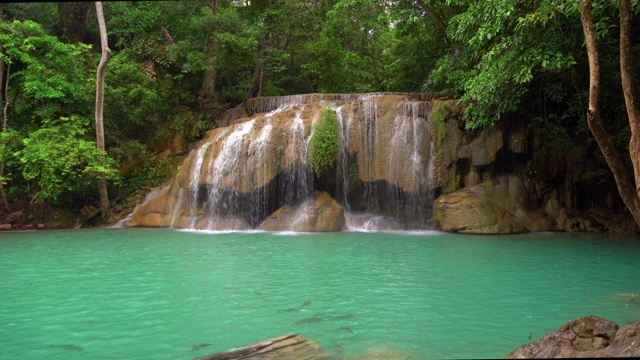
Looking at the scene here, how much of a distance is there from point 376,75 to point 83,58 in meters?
12.7

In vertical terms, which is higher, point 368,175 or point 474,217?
point 368,175

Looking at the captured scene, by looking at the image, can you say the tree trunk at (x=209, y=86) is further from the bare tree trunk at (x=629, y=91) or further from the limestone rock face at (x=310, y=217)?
the bare tree trunk at (x=629, y=91)

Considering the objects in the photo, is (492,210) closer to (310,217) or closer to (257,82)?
(310,217)

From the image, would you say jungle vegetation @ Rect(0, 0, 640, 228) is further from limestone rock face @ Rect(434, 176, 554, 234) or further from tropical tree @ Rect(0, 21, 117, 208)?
limestone rock face @ Rect(434, 176, 554, 234)

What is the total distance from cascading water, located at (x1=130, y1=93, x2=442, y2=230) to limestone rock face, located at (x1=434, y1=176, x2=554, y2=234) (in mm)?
837

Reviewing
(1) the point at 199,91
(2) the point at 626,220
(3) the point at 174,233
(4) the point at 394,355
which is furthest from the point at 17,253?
(2) the point at 626,220

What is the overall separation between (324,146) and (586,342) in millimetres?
10574

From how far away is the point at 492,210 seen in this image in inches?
480

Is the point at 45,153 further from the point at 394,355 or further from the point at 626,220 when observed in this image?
the point at 626,220

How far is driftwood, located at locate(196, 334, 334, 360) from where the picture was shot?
3.64 metres

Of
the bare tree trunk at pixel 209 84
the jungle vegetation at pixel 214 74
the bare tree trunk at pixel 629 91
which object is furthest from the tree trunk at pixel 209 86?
the bare tree trunk at pixel 629 91

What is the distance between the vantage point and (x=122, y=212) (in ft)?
49.9

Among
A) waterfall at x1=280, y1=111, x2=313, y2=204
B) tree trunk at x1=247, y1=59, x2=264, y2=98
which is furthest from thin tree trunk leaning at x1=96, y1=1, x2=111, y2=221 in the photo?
tree trunk at x1=247, y1=59, x2=264, y2=98

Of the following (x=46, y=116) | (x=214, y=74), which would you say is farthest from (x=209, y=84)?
(x=46, y=116)
